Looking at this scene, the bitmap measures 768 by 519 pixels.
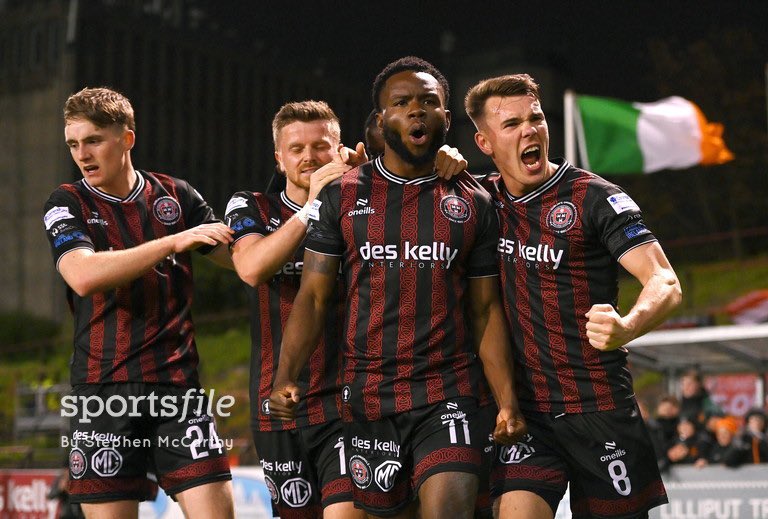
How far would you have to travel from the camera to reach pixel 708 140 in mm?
15008

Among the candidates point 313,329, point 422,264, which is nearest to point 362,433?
point 313,329

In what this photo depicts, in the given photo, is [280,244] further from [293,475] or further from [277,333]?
[293,475]

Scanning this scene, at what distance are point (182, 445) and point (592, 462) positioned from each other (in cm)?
190

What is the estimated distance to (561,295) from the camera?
4.61 meters

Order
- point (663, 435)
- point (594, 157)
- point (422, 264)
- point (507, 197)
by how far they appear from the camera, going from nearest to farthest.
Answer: point (422, 264)
point (507, 197)
point (663, 435)
point (594, 157)

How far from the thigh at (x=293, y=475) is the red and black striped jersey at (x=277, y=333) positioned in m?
0.07

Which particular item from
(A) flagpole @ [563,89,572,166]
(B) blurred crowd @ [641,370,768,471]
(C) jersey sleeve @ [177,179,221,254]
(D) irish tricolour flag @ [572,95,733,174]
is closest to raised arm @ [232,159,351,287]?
(C) jersey sleeve @ [177,179,221,254]

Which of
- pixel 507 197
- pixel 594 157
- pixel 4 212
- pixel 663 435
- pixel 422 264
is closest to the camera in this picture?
pixel 422 264

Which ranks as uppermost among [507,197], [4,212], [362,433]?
[4,212]

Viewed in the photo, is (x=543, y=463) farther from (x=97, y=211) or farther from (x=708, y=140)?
(x=708, y=140)

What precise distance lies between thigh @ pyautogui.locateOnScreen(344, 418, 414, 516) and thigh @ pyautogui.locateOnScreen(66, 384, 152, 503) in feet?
3.83

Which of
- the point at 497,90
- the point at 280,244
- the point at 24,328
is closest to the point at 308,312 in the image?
the point at 280,244

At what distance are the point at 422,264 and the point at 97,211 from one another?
5.66 ft

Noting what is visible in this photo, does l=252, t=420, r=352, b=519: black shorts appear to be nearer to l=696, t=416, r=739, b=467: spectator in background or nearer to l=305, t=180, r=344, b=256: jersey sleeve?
l=305, t=180, r=344, b=256: jersey sleeve
